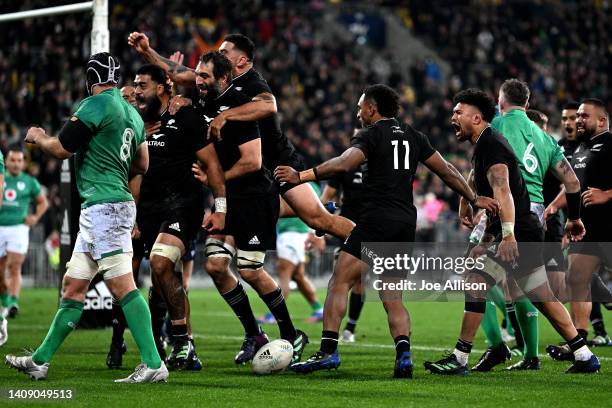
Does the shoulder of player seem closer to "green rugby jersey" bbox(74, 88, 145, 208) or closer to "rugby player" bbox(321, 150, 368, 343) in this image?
"green rugby jersey" bbox(74, 88, 145, 208)

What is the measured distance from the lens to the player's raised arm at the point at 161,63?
1091 centimetres

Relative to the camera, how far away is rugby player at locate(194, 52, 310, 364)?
998 centimetres

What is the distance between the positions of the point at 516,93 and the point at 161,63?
3645 millimetres

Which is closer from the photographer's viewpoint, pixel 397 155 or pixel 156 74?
pixel 397 155

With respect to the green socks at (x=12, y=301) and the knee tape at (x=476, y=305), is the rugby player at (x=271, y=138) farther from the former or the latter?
the green socks at (x=12, y=301)

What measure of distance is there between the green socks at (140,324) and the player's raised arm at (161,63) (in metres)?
3.21

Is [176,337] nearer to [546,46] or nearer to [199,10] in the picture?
[199,10]

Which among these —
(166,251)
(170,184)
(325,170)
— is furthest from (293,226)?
(325,170)

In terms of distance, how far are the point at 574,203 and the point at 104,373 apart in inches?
187

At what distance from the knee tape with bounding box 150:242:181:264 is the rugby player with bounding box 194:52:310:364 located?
0.34 m

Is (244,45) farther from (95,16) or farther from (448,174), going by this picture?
(95,16)

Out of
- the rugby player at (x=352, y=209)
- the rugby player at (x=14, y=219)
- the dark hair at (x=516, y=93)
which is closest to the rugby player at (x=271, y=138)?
the dark hair at (x=516, y=93)

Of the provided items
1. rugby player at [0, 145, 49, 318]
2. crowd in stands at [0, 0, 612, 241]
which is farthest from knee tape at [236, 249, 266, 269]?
crowd in stands at [0, 0, 612, 241]

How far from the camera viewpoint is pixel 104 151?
8.52 meters
